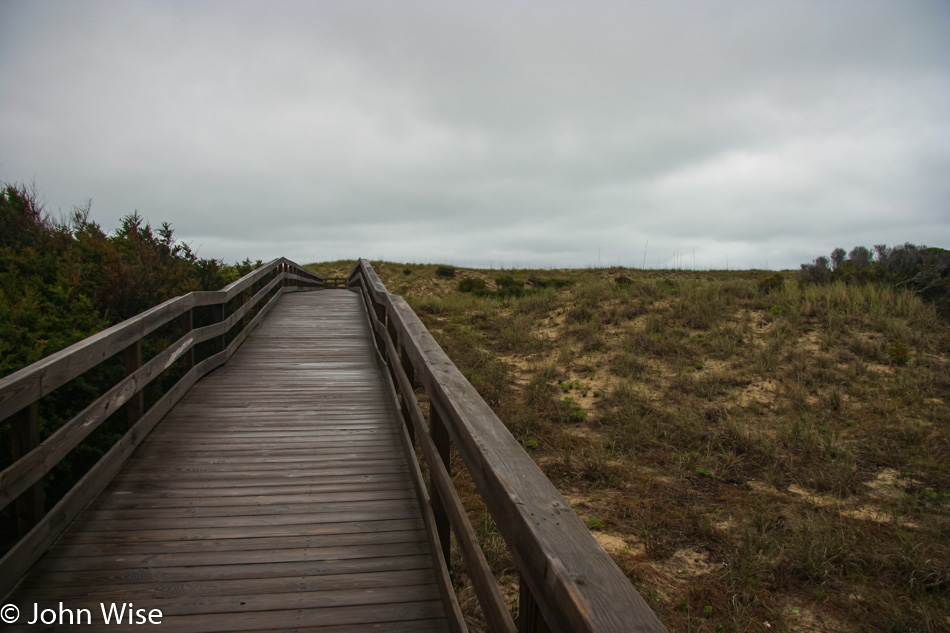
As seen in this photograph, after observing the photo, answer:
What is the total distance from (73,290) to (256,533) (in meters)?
4.09

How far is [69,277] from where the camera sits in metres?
5.41

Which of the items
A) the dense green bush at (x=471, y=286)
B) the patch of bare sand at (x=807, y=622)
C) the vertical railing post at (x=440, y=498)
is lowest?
the patch of bare sand at (x=807, y=622)

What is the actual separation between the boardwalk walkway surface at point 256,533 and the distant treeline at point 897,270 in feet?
34.1

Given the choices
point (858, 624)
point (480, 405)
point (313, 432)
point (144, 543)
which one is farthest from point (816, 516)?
point (144, 543)

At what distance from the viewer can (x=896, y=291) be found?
33.3 feet

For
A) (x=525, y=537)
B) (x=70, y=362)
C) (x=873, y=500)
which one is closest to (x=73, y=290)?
(x=70, y=362)

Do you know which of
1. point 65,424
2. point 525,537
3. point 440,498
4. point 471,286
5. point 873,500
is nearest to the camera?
point 525,537

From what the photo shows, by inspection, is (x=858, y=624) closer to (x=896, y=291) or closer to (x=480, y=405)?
(x=480, y=405)

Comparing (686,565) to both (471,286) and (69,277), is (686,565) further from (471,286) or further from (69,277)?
(471,286)

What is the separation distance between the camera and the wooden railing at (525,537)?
3.24 feet

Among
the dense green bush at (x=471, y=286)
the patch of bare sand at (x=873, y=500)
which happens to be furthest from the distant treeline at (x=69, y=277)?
the dense green bush at (x=471, y=286)

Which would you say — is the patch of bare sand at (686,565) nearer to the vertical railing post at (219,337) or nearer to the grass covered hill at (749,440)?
the grass covered hill at (749,440)

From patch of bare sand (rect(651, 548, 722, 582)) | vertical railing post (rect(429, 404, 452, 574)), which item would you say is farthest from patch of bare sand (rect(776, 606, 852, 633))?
vertical railing post (rect(429, 404, 452, 574))

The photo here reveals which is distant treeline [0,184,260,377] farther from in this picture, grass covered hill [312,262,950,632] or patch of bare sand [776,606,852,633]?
patch of bare sand [776,606,852,633]
